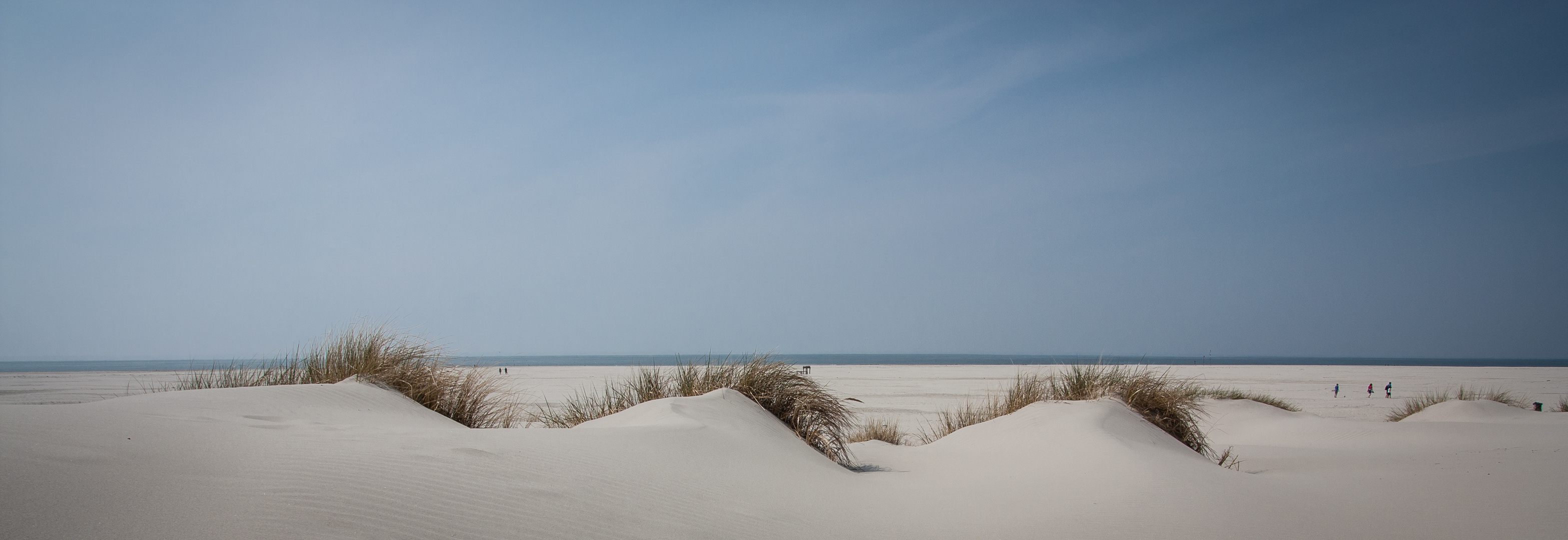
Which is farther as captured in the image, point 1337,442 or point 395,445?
point 1337,442

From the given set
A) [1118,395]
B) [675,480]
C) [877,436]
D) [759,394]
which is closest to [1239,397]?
[1118,395]

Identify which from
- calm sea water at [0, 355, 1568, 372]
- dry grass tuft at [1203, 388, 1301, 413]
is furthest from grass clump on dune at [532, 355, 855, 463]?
dry grass tuft at [1203, 388, 1301, 413]

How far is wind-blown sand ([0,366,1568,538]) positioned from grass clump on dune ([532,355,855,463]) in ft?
1.35

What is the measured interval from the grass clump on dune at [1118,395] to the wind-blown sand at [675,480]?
63 centimetres

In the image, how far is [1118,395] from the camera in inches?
305

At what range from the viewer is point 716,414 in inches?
238

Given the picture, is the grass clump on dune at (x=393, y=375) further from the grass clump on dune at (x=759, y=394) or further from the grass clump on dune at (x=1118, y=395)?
the grass clump on dune at (x=1118, y=395)

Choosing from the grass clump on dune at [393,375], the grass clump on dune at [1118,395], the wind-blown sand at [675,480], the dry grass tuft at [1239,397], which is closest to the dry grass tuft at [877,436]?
the grass clump on dune at [1118,395]

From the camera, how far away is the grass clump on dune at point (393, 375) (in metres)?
7.20

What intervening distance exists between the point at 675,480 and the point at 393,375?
15.3 feet

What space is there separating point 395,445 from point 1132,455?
4.78 metres

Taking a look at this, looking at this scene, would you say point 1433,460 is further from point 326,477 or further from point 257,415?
point 257,415

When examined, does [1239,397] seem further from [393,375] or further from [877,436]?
[393,375]

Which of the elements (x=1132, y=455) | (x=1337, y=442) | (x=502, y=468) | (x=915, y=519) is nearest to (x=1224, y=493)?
(x=1132, y=455)
